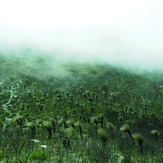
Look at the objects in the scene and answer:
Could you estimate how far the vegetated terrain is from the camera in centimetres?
2001

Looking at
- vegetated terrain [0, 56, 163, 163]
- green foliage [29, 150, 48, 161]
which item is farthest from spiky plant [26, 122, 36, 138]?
green foliage [29, 150, 48, 161]

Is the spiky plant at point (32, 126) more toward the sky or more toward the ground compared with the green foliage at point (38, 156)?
more toward the ground

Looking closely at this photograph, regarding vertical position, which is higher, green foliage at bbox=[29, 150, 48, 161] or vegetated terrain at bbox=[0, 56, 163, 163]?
green foliage at bbox=[29, 150, 48, 161]

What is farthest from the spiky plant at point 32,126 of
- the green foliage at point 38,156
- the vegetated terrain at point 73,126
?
the green foliage at point 38,156

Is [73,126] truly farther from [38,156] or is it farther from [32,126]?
[38,156]

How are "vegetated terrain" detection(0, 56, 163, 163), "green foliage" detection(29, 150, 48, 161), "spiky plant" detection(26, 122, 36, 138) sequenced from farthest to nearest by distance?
"spiky plant" detection(26, 122, 36, 138), "vegetated terrain" detection(0, 56, 163, 163), "green foliage" detection(29, 150, 48, 161)

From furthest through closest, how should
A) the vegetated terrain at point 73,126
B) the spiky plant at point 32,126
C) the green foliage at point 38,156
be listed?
1. the spiky plant at point 32,126
2. the vegetated terrain at point 73,126
3. the green foliage at point 38,156

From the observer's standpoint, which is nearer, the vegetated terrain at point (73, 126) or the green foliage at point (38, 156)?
the green foliage at point (38, 156)

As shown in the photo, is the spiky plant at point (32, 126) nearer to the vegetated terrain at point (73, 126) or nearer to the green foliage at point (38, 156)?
the vegetated terrain at point (73, 126)

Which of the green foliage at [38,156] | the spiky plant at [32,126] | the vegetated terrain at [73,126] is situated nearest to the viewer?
the green foliage at [38,156]

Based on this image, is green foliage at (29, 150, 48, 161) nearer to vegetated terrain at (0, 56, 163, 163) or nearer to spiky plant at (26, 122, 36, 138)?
vegetated terrain at (0, 56, 163, 163)

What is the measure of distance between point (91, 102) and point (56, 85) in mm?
28896

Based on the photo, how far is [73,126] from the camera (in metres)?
30.4

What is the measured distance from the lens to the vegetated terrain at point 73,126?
20.0m
